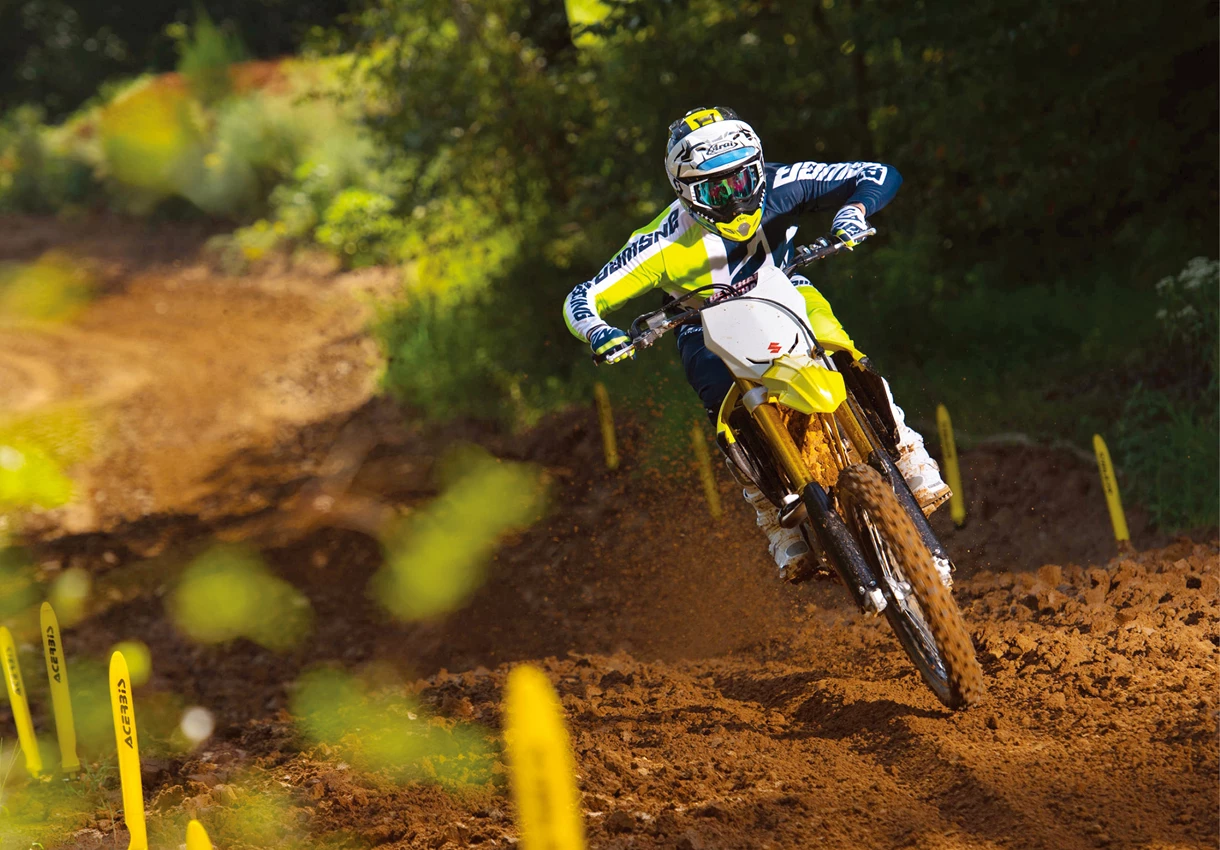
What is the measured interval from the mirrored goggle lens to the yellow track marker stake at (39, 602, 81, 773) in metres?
3.18

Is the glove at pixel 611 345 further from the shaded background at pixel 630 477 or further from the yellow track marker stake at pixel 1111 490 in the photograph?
the yellow track marker stake at pixel 1111 490

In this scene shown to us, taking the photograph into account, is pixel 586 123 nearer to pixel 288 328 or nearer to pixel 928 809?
pixel 288 328

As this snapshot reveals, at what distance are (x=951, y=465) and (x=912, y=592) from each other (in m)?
3.20

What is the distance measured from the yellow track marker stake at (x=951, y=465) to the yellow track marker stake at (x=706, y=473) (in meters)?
1.63

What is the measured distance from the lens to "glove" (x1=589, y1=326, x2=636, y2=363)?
4.91 meters

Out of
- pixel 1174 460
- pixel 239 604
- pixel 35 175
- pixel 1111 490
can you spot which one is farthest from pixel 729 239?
pixel 35 175

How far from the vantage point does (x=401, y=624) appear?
8.71m

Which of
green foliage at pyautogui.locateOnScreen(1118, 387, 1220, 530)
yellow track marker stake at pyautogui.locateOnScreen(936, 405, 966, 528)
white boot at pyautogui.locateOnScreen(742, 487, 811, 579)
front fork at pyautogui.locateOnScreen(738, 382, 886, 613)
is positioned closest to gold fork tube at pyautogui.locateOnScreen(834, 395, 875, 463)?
front fork at pyautogui.locateOnScreen(738, 382, 886, 613)

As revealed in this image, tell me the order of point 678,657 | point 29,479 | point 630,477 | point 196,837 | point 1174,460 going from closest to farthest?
point 196,837 → point 678,657 → point 1174,460 → point 630,477 → point 29,479

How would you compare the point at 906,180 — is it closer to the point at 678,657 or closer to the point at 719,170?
the point at 678,657

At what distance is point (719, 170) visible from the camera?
5105 millimetres

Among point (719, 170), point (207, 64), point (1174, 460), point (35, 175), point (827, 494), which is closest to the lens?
point (827, 494)

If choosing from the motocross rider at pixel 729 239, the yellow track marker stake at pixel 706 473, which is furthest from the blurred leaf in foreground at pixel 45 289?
the motocross rider at pixel 729 239

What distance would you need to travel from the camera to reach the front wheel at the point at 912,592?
452 centimetres
